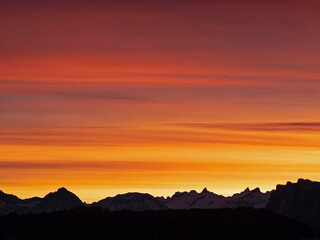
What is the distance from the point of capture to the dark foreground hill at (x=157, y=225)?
173 m

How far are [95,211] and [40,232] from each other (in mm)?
14085

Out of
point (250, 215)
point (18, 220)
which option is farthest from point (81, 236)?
point (250, 215)

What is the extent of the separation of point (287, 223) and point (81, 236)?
45.3m

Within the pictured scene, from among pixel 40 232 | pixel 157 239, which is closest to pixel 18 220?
pixel 40 232

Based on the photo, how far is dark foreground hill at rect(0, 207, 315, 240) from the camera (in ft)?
566

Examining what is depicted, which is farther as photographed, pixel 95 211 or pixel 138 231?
pixel 95 211

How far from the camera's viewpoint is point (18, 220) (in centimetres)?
18862

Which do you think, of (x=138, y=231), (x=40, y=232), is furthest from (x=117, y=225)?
(x=40, y=232)

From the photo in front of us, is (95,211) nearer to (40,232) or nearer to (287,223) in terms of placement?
(40,232)

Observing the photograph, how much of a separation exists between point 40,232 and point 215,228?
38885 mm

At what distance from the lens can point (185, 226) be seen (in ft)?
571

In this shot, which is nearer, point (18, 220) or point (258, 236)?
point (258, 236)

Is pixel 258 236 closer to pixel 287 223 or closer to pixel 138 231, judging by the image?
pixel 287 223

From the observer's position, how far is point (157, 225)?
17450cm
